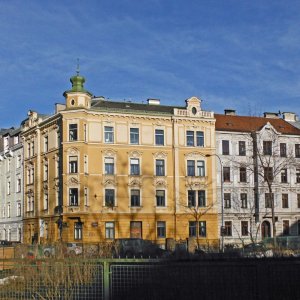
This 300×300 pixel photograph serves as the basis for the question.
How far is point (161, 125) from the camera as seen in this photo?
60.5m

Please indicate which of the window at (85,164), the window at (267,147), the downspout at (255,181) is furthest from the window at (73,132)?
the window at (267,147)

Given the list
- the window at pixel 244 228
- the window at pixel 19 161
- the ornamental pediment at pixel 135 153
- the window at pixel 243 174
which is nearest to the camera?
the ornamental pediment at pixel 135 153

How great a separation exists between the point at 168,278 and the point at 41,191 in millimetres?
53853

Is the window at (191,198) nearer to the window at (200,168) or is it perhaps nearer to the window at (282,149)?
the window at (200,168)

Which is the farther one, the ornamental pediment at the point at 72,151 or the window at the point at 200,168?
the window at the point at 200,168

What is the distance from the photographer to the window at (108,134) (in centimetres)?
5838

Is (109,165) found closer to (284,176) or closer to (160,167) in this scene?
(160,167)

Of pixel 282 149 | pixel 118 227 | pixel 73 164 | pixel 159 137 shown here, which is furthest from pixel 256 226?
pixel 73 164

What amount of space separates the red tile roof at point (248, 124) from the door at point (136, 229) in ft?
46.5

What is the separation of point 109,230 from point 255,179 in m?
18.2

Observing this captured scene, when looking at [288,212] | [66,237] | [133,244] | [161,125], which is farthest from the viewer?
[288,212]

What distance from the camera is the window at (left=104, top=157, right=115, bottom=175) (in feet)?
190

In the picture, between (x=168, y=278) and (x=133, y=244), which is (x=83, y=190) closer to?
(x=133, y=244)

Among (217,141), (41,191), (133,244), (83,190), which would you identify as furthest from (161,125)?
(133,244)
